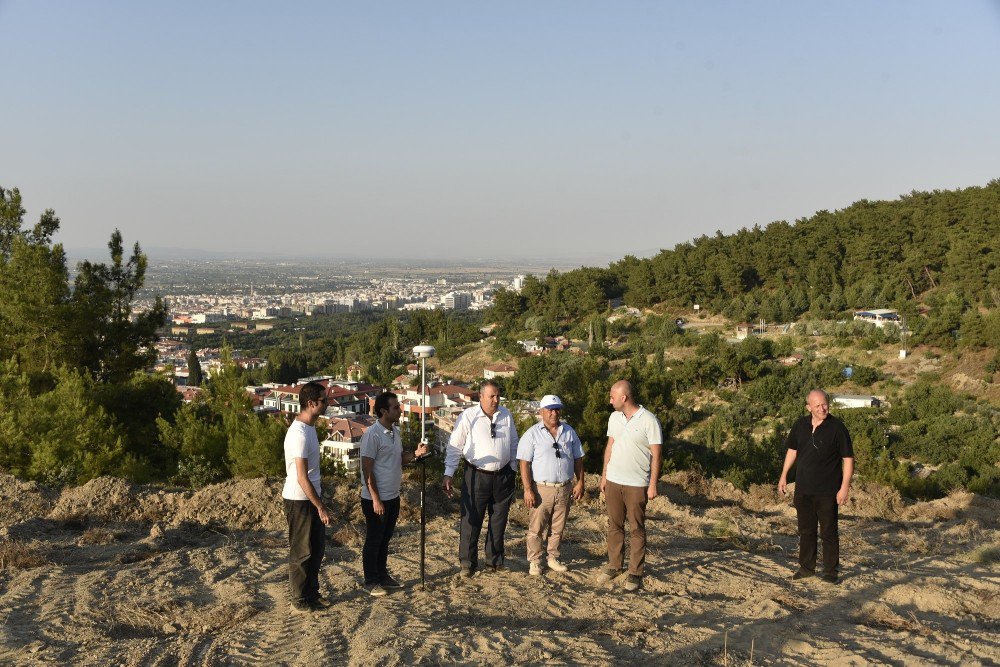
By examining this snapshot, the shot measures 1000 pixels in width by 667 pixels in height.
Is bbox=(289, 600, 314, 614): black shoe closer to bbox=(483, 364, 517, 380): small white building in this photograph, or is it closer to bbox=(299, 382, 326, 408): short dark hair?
bbox=(299, 382, 326, 408): short dark hair

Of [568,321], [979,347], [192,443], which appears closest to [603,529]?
[192,443]

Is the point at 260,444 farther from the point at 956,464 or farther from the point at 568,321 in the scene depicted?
the point at 568,321

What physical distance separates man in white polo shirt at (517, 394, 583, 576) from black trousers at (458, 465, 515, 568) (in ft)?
0.52

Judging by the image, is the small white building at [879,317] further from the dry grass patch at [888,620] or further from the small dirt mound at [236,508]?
the small dirt mound at [236,508]

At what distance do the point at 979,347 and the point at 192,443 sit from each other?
33.2 meters

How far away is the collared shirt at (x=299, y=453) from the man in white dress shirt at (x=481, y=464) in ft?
3.57

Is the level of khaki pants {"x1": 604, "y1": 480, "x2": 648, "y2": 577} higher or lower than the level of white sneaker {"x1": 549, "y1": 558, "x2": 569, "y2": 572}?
higher

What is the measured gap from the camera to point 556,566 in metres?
5.30

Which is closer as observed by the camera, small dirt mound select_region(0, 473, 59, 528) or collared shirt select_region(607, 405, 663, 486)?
collared shirt select_region(607, 405, 663, 486)

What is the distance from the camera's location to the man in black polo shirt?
5.10 metres

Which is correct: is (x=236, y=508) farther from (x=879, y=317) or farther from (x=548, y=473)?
(x=879, y=317)

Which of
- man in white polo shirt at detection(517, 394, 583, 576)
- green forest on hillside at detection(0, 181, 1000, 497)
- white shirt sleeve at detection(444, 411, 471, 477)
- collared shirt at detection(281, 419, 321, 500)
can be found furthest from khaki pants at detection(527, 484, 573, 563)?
green forest on hillside at detection(0, 181, 1000, 497)

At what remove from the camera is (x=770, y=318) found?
4381 cm

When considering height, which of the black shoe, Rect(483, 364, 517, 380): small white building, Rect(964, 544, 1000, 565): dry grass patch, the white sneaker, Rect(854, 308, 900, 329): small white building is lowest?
Rect(483, 364, 517, 380): small white building
